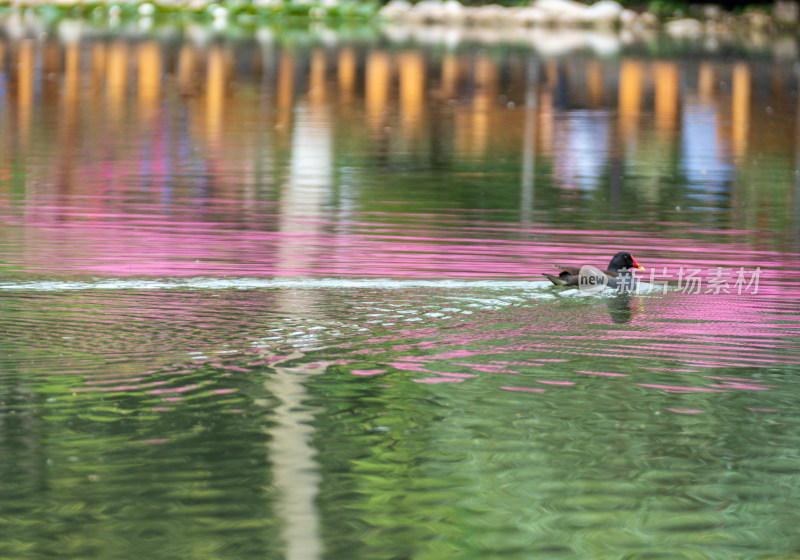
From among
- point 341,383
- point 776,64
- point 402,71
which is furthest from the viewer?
point 776,64

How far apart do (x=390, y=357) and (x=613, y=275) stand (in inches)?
99.5

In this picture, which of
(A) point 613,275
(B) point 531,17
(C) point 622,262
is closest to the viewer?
(A) point 613,275

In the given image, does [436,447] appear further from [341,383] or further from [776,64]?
[776,64]

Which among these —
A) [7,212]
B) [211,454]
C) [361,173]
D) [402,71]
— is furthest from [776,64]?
[211,454]

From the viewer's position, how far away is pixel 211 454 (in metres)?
7.12

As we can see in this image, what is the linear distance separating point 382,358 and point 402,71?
93.2 ft

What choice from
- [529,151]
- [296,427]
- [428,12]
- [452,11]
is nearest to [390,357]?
[296,427]

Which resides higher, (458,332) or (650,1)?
(650,1)

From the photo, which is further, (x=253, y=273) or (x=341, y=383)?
(x=253, y=273)

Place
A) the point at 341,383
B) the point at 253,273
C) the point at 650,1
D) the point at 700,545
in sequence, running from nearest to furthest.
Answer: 1. the point at 700,545
2. the point at 341,383
3. the point at 253,273
4. the point at 650,1

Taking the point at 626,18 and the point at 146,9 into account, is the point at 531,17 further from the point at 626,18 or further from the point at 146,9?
the point at 146,9

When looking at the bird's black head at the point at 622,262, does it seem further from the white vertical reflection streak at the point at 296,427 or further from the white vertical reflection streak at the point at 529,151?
the white vertical reflection streak at the point at 529,151

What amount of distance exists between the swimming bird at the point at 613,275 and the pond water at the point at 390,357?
0.52 feet

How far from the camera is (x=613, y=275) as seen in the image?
10797mm
